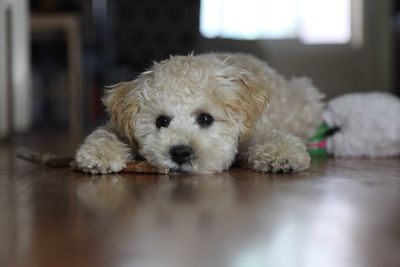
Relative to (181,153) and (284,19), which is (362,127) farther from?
(284,19)

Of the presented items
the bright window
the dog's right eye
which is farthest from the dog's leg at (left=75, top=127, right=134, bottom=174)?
the bright window

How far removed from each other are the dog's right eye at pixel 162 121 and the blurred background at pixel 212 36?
443cm

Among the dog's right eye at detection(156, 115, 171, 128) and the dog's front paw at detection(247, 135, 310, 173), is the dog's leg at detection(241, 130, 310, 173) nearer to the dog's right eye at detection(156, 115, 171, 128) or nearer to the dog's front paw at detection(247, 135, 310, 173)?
the dog's front paw at detection(247, 135, 310, 173)

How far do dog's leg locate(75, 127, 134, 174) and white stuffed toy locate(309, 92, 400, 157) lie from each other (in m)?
0.93

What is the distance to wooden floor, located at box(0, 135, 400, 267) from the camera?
2.84 ft

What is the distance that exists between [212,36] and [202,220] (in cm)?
552

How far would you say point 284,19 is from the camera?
742cm

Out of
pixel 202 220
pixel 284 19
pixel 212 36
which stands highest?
pixel 284 19

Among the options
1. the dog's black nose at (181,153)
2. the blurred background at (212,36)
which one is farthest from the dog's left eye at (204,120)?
the blurred background at (212,36)

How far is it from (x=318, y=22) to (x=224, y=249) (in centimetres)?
680

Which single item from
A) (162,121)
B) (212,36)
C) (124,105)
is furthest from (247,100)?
(212,36)

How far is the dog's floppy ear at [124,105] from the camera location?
5.98ft

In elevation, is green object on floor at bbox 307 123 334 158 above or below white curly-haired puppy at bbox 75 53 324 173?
below

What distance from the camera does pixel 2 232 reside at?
1.06m
